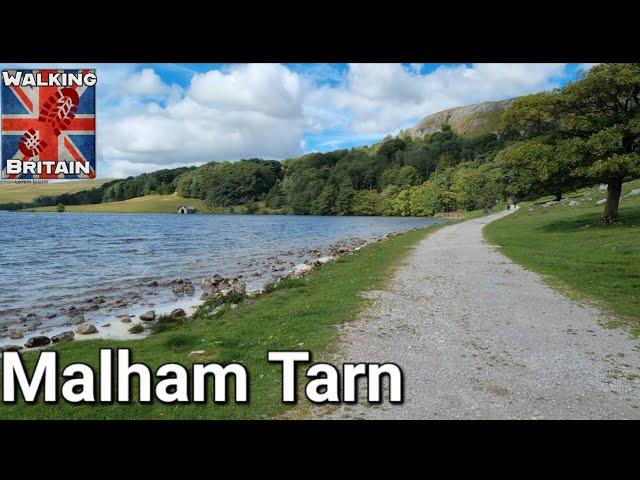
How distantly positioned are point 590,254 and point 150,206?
11984cm

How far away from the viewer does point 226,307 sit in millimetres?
13398

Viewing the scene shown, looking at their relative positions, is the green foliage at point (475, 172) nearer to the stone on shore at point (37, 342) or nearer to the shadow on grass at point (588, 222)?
the shadow on grass at point (588, 222)

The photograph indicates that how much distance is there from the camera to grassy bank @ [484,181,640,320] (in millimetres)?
13047

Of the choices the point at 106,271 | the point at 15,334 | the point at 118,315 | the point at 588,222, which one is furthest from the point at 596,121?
the point at 15,334

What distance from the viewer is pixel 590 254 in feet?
64.4

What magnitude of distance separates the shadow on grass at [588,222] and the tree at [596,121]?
3.28ft

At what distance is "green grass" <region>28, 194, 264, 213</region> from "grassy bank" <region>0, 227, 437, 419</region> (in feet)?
308

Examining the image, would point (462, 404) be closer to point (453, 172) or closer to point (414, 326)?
point (414, 326)

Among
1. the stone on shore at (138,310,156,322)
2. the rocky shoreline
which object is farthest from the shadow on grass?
the stone on shore at (138,310,156,322)

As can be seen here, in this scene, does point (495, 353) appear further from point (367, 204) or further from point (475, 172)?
point (367, 204)

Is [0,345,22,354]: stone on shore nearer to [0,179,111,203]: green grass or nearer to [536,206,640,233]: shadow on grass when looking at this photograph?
[0,179,111,203]: green grass

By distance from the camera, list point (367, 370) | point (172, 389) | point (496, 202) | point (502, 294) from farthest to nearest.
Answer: point (496, 202) → point (502, 294) → point (367, 370) → point (172, 389)
